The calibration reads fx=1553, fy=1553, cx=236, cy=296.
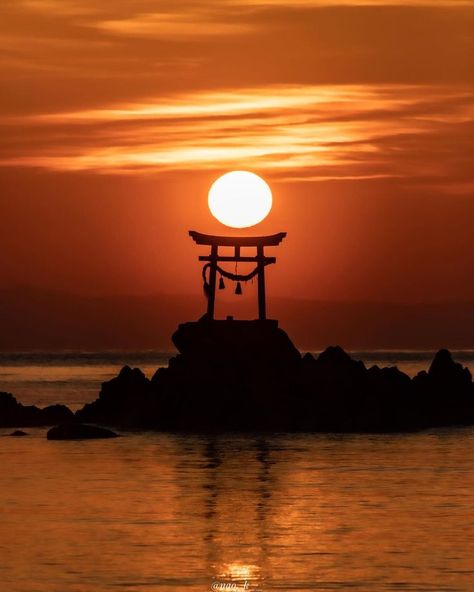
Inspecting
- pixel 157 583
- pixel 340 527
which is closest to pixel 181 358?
pixel 340 527

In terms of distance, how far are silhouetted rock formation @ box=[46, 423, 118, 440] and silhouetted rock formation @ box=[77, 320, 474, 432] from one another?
11.3 feet

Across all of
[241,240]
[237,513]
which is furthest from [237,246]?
[237,513]

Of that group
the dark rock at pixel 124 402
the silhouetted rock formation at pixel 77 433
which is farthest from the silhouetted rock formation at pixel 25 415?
the silhouetted rock formation at pixel 77 433

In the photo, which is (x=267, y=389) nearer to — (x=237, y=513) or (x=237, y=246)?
(x=237, y=246)

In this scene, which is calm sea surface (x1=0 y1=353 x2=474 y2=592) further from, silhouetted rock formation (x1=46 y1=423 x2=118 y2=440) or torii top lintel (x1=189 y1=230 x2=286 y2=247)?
torii top lintel (x1=189 y1=230 x2=286 y2=247)

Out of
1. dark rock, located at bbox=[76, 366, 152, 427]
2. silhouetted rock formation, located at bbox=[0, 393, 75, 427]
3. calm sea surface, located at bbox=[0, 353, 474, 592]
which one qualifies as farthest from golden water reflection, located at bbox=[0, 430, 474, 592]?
silhouetted rock formation, located at bbox=[0, 393, 75, 427]

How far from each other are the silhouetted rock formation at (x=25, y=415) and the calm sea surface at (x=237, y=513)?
5.89 m

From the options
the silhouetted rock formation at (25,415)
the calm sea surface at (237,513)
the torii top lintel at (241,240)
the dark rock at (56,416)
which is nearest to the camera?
the calm sea surface at (237,513)

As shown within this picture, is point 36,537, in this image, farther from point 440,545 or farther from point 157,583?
point 440,545

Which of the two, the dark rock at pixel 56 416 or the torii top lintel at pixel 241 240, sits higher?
the torii top lintel at pixel 241 240

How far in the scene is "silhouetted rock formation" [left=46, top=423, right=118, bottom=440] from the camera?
6094 centimetres

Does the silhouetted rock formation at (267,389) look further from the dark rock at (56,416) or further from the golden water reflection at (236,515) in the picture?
the dark rock at (56,416)

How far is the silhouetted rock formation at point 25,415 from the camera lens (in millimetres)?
69688

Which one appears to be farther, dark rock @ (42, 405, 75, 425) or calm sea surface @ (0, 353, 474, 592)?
dark rock @ (42, 405, 75, 425)
